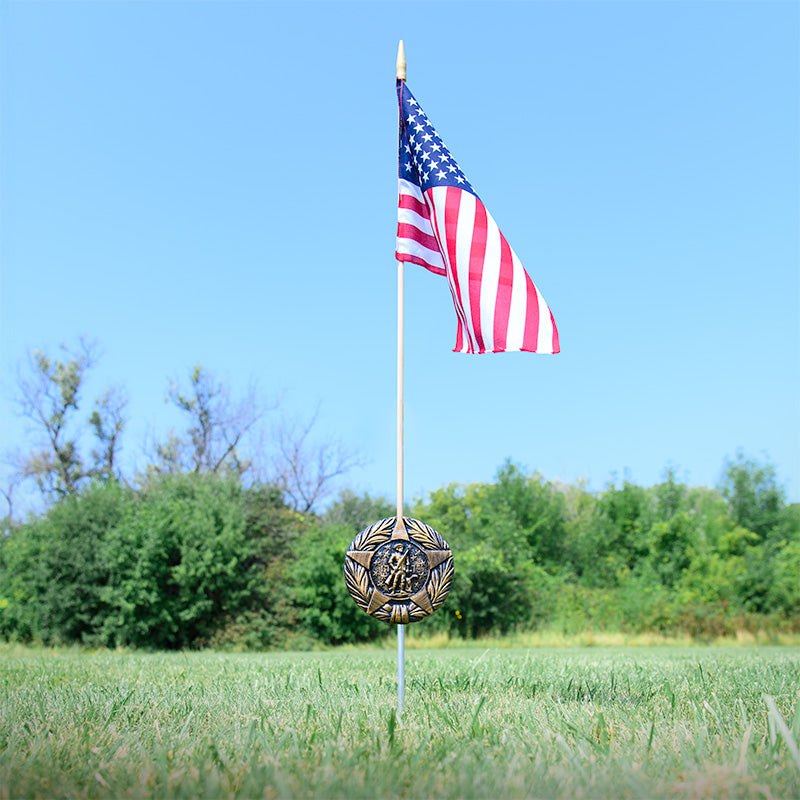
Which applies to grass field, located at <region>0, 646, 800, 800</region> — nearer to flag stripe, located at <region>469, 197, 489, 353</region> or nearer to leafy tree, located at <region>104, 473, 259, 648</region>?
flag stripe, located at <region>469, 197, 489, 353</region>

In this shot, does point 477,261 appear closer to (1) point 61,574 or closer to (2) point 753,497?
(1) point 61,574

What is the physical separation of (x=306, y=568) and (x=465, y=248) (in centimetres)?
1657

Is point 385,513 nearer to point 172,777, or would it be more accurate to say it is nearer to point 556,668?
point 556,668

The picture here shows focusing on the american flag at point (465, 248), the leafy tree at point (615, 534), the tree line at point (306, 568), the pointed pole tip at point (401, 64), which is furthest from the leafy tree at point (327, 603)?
the pointed pole tip at point (401, 64)

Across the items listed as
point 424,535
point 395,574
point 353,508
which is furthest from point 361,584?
point 353,508

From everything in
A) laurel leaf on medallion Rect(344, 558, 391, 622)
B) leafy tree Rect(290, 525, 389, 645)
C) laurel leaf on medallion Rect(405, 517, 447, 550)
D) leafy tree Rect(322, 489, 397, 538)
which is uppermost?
leafy tree Rect(322, 489, 397, 538)

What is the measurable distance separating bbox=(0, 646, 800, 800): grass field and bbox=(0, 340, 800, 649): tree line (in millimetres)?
14256

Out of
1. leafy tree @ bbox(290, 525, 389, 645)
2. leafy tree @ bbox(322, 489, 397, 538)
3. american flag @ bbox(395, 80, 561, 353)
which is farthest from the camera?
leafy tree @ bbox(322, 489, 397, 538)

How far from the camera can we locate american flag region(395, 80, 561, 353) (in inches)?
202

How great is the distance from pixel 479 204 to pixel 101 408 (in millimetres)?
29639

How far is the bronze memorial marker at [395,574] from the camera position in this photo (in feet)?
15.0

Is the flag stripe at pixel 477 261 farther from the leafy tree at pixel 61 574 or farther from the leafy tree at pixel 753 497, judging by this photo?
the leafy tree at pixel 753 497

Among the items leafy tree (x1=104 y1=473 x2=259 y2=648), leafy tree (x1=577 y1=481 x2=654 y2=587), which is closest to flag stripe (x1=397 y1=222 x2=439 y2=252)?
leafy tree (x1=104 y1=473 x2=259 y2=648)

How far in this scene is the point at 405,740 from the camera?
3.37 m
